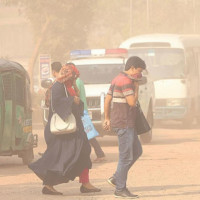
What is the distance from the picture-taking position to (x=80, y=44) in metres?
56.1

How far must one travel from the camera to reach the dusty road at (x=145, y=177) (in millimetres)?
11945

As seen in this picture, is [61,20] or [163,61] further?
[61,20]

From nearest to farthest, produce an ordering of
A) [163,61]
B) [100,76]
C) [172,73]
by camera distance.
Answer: [100,76] < [172,73] < [163,61]

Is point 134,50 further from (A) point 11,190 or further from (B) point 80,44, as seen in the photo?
(B) point 80,44

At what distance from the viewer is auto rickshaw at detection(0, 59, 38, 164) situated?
628 inches

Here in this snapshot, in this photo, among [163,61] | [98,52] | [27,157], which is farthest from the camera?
[163,61]

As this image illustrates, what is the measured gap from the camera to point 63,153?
11.9 m

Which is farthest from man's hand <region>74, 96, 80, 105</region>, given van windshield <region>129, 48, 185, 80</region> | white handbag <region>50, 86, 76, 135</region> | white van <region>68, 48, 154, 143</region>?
van windshield <region>129, 48, 185, 80</region>

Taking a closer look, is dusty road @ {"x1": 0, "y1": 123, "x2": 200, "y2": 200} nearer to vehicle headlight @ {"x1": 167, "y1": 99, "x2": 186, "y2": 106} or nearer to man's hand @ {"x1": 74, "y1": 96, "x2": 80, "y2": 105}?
man's hand @ {"x1": 74, "y1": 96, "x2": 80, "y2": 105}

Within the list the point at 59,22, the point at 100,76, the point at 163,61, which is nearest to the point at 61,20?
the point at 59,22

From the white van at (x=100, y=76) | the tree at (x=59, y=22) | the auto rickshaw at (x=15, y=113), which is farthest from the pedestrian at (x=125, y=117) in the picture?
the tree at (x=59, y=22)

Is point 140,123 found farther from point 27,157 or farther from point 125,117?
point 27,157

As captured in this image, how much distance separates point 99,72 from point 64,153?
36.9 feet

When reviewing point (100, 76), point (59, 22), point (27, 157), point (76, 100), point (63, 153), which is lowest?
point (27, 157)
